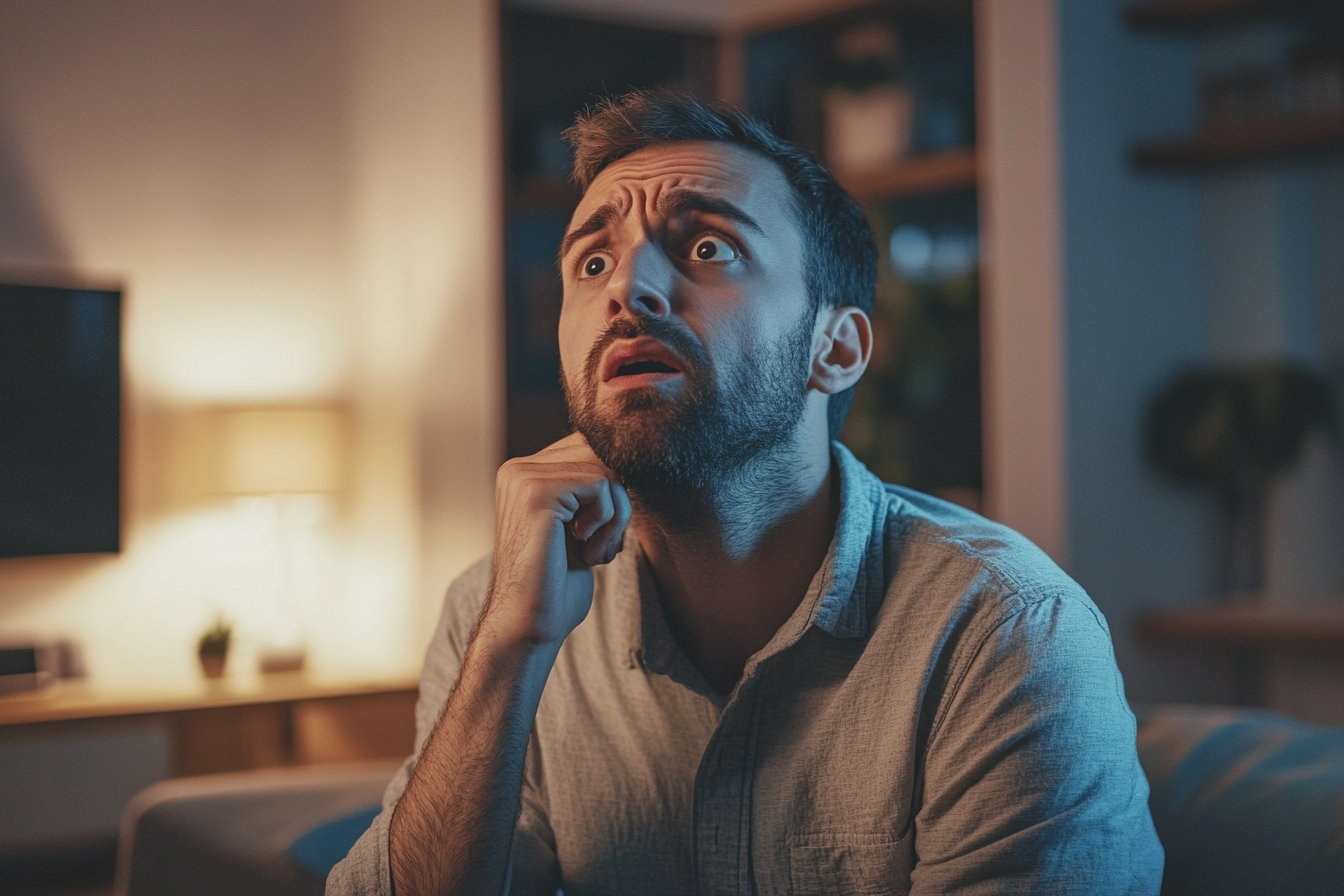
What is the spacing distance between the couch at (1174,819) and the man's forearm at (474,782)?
20 cm

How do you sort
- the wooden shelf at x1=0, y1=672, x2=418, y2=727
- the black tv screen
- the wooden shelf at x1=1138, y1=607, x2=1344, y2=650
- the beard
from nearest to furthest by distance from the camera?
the beard < the wooden shelf at x1=1138, y1=607, x2=1344, y2=650 < the wooden shelf at x1=0, y1=672, x2=418, y2=727 < the black tv screen

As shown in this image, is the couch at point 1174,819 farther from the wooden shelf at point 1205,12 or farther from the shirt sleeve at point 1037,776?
the wooden shelf at point 1205,12

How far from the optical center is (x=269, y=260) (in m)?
3.62

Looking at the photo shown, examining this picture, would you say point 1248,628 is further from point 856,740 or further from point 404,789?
point 404,789

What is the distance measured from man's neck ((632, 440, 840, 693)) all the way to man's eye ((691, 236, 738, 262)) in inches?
8.4

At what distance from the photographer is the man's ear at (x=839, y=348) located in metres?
1.40

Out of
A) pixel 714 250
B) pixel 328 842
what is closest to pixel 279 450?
pixel 328 842

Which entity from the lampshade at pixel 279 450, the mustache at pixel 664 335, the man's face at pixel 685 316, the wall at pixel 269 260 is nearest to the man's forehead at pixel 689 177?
the man's face at pixel 685 316

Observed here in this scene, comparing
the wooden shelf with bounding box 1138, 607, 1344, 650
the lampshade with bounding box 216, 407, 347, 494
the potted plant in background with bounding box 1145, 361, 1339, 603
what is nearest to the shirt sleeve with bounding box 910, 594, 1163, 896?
the wooden shelf with bounding box 1138, 607, 1344, 650

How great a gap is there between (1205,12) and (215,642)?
3.02 m

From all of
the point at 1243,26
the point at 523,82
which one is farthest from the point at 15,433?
the point at 1243,26

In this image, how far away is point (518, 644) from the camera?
1182 millimetres

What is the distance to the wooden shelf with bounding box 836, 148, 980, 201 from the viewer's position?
11.7 feet

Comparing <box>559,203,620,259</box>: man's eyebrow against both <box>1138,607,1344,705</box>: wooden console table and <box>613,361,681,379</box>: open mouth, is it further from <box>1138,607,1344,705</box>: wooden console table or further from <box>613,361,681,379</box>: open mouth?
<box>1138,607,1344,705</box>: wooden console table
